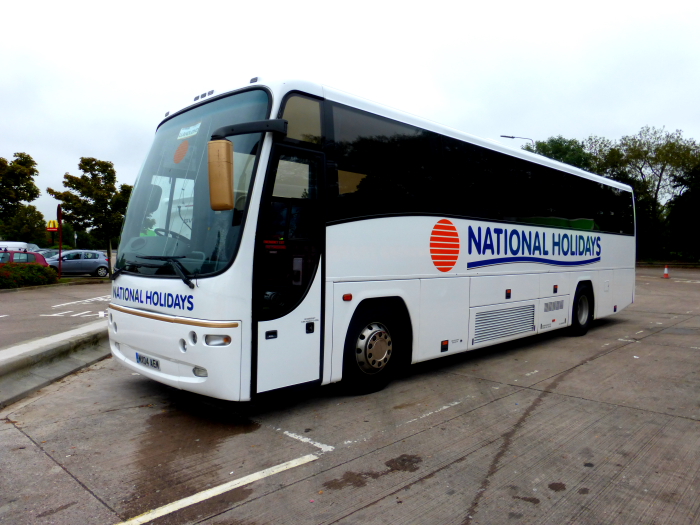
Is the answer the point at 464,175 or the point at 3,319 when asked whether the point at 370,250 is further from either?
the point at 3,319

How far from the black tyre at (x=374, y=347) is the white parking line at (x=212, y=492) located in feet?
5.34

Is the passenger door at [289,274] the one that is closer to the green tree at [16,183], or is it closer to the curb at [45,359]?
the curb at [45,359]

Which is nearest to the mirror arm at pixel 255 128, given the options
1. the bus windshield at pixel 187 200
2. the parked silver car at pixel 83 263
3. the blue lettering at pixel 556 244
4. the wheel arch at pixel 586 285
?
the bus windshield at pixel 187 200

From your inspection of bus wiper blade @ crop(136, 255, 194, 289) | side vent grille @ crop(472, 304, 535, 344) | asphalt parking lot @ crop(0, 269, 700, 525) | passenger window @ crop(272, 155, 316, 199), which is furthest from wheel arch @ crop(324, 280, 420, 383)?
side vent grille @ crop(472, 304, 535, 344)

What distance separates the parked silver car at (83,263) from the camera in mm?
27734

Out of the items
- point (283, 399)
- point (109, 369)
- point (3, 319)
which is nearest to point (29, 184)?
point (3, 319)

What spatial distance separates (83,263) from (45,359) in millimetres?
23189

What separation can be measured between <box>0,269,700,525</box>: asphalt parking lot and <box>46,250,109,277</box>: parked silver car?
2336 centimetres

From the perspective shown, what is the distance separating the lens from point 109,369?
303 inches

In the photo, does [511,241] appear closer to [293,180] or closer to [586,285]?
[586,285]

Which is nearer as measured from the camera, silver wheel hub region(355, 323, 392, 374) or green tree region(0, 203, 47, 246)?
silver wheel hub region(355, 323, 392, 374)

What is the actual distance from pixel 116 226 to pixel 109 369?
2042 centimetres

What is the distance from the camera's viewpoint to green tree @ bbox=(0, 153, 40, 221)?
24859 millimetres

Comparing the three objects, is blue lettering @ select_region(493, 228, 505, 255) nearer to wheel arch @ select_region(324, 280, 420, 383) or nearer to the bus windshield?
wheel arch @ select_region(324, 280, 420, 383)
